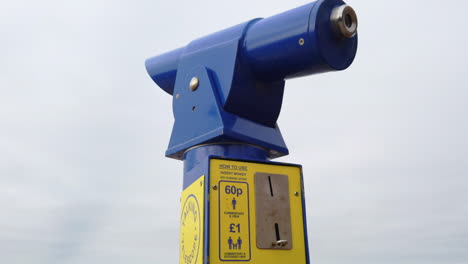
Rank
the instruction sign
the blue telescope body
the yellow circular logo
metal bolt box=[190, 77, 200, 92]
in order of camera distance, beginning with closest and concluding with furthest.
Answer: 1. the instruction sign
2. the yellow circular logo
3. the blue telescope body
4. metal bolt box=[190, 77, 200, 92]

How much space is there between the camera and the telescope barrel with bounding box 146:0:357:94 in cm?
344

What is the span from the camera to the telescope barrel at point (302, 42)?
344cm

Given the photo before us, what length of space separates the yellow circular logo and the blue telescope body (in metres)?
0.50

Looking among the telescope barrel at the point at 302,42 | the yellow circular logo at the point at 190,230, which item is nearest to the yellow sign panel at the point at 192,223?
the yellow circular logo at the point at 190,230

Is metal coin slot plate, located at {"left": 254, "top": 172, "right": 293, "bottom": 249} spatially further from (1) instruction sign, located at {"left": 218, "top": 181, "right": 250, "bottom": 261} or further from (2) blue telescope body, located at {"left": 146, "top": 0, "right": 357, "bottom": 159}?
(2) blue telescope body, located at {"left": 146, "top": 0, "right": 357, "bottom": 159}

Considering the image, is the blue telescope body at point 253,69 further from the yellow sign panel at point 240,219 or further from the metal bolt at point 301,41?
the yellow sign panel at point 240,219

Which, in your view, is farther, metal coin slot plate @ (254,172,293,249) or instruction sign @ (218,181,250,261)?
metal coin slot plate @ (254,172,293,249)

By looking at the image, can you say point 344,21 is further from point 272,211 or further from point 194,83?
point 272,211

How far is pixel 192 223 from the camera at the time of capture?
349cm

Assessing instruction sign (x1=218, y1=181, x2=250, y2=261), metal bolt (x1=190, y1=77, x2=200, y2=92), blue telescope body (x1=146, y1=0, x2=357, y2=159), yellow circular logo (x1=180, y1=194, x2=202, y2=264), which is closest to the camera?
instruction sign (x1=218, y1=181, x2=250, y2=261)

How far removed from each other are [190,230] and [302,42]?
155 cm

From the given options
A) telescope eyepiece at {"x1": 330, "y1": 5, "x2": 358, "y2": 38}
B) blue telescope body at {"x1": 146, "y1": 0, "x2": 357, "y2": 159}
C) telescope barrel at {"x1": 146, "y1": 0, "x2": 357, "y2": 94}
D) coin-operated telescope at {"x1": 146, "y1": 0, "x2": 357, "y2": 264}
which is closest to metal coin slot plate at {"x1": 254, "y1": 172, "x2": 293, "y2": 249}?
coin-operated telescope at {"x1": 146, "y1": 0, "x2": 357, "y2": 264}

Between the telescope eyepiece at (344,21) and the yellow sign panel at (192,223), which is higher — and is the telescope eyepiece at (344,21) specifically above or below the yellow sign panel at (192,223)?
above

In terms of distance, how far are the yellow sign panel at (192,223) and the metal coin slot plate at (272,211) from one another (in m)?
0.39
